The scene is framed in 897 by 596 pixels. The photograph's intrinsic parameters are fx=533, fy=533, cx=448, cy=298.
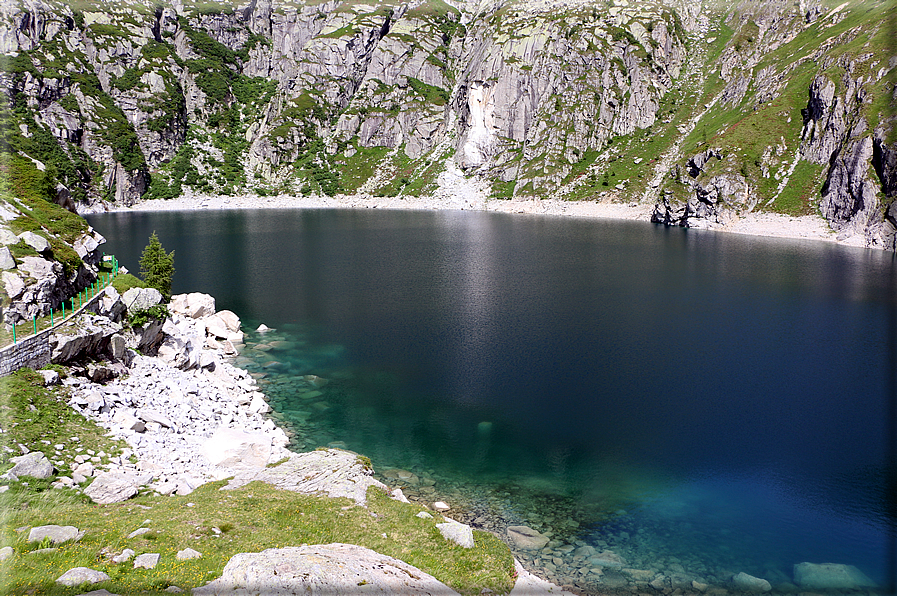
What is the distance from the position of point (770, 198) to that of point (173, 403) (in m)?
155

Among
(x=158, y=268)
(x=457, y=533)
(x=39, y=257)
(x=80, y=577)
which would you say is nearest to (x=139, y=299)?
(x=39, y=257)

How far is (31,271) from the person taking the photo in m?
35.8

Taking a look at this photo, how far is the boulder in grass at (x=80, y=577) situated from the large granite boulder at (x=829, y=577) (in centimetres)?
2701

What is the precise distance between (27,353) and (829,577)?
139 feet

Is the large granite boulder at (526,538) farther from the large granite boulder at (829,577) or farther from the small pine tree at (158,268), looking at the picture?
the small pine tree at (158,268)

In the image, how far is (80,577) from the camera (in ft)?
42.4

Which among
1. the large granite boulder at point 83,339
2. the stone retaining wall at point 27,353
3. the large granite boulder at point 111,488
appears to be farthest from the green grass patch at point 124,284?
the large granite boulder at point 111,488

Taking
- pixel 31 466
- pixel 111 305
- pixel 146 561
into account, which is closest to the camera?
pixel 146 561

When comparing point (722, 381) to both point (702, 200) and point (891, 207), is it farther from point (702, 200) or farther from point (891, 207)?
point (702, 200)

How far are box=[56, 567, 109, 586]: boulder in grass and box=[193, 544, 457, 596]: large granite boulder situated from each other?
7.53 feet

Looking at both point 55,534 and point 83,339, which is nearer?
point 55,534

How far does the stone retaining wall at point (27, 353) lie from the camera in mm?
28547

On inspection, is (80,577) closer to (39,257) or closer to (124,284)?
(39,257)

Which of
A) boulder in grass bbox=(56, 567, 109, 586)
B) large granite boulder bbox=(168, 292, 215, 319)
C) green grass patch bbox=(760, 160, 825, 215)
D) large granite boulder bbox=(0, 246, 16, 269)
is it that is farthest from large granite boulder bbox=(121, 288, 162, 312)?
green grass patch bbox=(760, 160, 825, 215)
